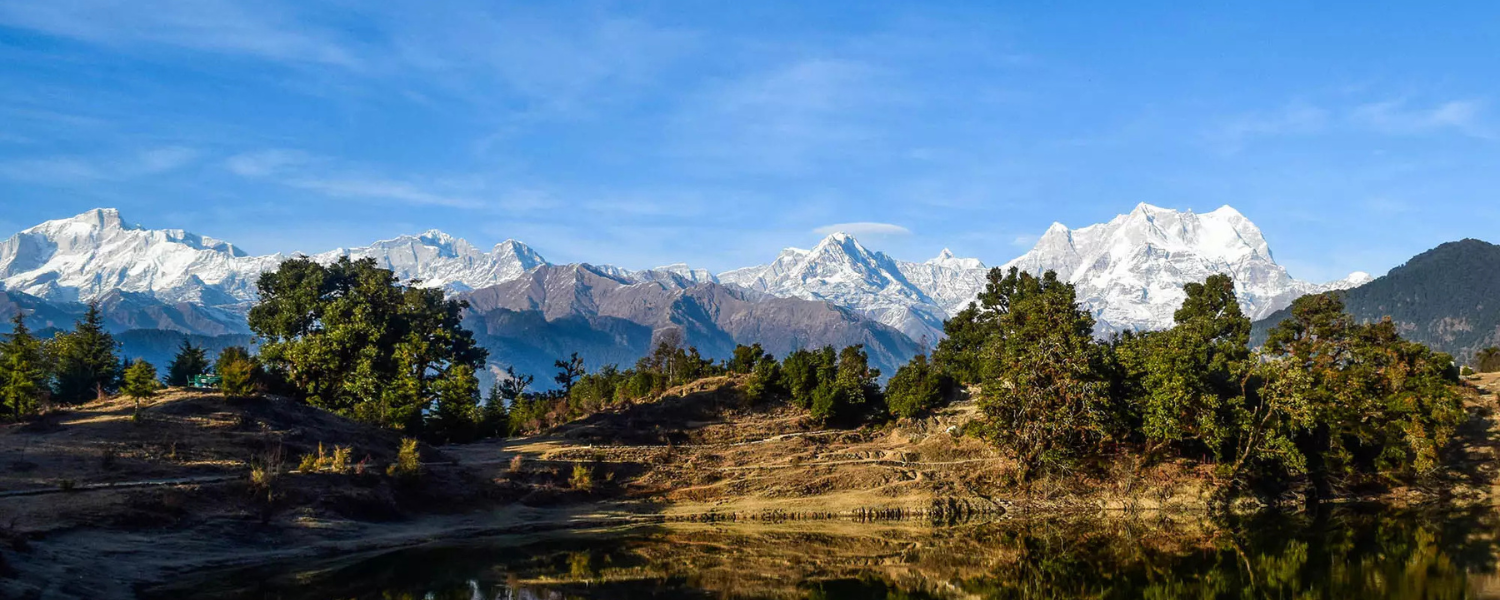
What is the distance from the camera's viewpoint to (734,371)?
9212cm

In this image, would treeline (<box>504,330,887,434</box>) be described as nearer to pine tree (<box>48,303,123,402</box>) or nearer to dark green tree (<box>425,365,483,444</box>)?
dark green tree (<box>425,365,483,444</box>)

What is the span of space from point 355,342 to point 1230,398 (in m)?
62.7

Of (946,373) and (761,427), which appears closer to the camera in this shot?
(761,427)

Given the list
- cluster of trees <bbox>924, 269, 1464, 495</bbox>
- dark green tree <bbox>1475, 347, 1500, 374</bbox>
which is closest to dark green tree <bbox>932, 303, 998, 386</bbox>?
cluster of trees <bbox>924, 269, 1464, 495</bbox>

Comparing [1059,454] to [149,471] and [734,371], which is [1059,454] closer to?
[734,371]

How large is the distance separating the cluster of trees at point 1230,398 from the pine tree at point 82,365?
202 feet

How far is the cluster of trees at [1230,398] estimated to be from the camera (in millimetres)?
60875

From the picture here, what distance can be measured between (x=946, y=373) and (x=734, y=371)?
20.0 m

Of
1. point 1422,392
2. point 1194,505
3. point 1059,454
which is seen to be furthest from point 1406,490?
point 1059,454

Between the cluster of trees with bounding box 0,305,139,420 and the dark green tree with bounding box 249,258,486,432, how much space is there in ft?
36.9

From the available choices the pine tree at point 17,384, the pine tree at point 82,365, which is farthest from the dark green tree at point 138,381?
the pine tree at point 82,365

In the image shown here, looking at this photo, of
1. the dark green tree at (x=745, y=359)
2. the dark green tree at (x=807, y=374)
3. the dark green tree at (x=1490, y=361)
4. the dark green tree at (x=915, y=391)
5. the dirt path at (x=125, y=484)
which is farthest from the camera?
the dark green tree at (x=1490, y=361)

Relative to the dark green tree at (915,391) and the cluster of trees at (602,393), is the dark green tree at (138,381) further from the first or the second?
the dark green tree at (915,391)

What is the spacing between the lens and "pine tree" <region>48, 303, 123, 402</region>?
6762 centimetres
